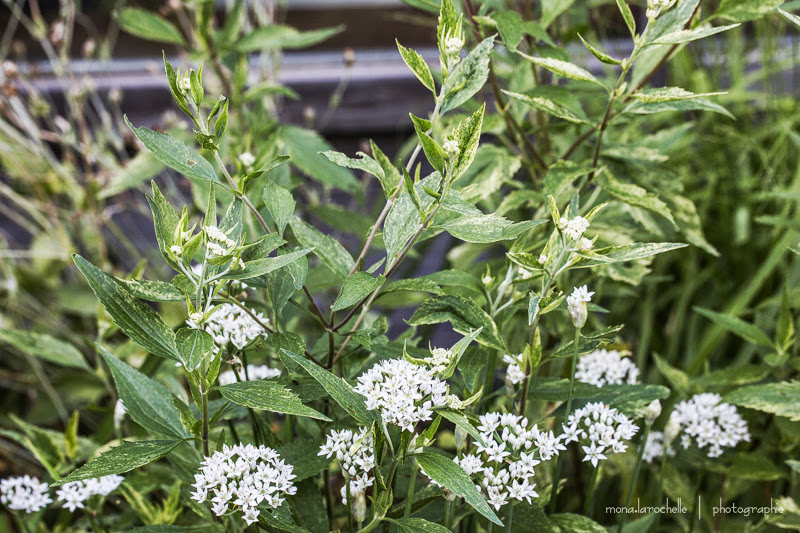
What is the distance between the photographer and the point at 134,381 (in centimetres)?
60

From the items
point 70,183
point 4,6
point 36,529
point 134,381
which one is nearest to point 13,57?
point 4,6

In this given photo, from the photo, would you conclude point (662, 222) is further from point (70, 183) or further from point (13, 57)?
point (13, 57)

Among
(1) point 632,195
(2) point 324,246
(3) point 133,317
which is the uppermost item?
(1) point 632,195

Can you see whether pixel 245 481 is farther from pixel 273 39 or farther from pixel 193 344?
pixel 273 39

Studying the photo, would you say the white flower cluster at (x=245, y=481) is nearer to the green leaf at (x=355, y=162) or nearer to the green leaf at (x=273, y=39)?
the green leaf at (x=355, y=162)

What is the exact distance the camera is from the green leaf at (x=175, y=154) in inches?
20.9

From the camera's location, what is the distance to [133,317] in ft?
1.70

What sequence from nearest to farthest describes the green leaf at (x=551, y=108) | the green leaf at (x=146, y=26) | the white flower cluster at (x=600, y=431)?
the white flower cluster at (x=600, y=431) → the green leaf at (x=551, y=108) → the green leaf at (x=146, y=26)

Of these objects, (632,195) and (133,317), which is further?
(632,195)

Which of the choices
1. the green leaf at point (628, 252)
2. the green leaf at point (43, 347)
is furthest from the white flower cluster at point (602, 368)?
the green leaf at point (43, 347)

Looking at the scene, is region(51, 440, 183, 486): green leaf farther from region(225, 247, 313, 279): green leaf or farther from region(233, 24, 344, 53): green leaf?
region(233, 24, 344, 53): green leaf

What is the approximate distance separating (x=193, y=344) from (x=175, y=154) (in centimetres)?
16

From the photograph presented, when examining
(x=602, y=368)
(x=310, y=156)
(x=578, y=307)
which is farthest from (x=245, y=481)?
(x=310, y=156)

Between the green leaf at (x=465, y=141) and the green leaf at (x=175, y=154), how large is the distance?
18cm
